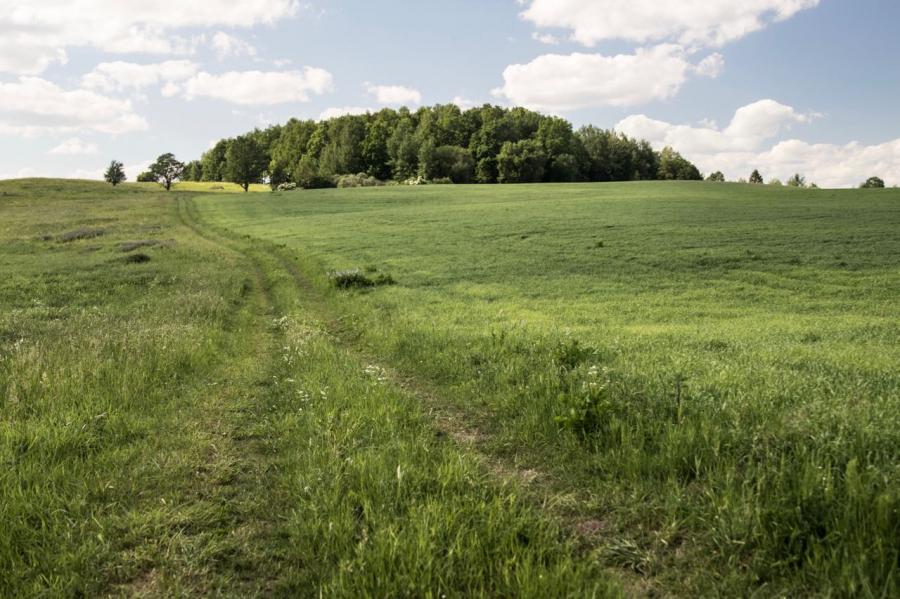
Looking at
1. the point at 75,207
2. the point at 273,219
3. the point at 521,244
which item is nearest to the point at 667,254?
the point at 521,244

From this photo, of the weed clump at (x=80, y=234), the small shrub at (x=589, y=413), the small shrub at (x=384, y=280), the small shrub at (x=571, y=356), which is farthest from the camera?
the weed clump at (x=80, y=234)

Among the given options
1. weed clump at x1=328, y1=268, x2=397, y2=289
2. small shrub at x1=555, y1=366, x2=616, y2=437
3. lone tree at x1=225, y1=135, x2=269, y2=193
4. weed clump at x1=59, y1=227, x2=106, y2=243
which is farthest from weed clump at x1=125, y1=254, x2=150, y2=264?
lone tree at x1=225, y1=135, x2=269, y2=193

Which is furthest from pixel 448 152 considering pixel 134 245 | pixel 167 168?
pixel 134 245

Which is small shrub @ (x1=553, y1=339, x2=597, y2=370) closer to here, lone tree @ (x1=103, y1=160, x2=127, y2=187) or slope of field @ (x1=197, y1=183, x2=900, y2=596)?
slope of field @ (x1=197, y1=183, x2=900, y2=596)

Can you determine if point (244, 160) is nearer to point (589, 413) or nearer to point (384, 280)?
point (384, 280)

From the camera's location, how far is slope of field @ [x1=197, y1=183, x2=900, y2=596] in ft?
14.3

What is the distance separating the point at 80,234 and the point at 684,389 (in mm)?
48695

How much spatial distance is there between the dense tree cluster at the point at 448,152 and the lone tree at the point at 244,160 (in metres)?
0.22

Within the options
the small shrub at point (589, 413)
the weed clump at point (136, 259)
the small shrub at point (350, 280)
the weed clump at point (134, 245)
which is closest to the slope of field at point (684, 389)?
the small shrub at point (589, 413)

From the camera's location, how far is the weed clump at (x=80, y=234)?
40.8 m

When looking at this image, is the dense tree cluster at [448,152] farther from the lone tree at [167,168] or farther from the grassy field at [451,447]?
the grassy field at [451,447]

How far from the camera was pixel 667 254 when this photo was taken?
28297 millimetres

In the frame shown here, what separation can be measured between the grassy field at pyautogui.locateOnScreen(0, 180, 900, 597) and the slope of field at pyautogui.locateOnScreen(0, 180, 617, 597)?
0.03 m

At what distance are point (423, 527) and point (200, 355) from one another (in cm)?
830
